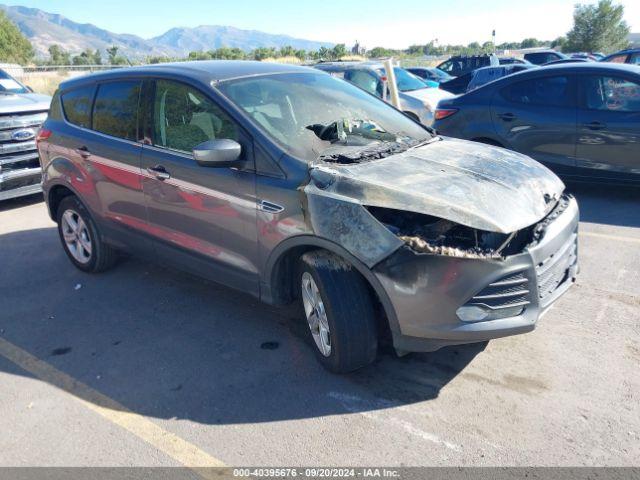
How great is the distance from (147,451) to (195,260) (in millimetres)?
1547

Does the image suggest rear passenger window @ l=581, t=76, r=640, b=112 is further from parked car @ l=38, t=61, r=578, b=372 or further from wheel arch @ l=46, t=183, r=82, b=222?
wheel arch @ l=46, t=183, r=82, b=222

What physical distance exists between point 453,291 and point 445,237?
1.05 feet

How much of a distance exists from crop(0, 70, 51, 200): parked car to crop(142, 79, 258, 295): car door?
4342 mm

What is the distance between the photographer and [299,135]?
376 centimetres

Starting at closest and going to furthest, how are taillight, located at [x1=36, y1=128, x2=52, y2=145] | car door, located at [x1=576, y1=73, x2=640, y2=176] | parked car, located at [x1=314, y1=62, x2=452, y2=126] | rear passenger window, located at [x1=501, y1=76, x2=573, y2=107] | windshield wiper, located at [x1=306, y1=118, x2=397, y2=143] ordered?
windshield wiper, located at [x1=306, y1=118, x2=397, y2=143], taillight, located at [x1=36, y1=128, x2=52, y2=145], car door, located at [x1=576, y1=73, x2=640, y2=176], rear passenger window, located at [x1=501, y1=76, x2=573, y2=107], parked car, located at [x1=314, y1=62, x2=452, y2=126]

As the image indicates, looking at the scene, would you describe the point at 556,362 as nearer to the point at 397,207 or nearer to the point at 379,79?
→ the point at 397,207

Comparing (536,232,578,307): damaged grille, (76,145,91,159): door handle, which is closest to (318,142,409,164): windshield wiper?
(536,232,578,307): damaged grille

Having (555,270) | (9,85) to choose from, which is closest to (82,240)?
(555,270)

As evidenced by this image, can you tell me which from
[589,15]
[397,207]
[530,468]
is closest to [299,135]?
[397,207]

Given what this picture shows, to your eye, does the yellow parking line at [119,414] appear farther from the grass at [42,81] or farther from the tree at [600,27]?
the tree at [600,27]

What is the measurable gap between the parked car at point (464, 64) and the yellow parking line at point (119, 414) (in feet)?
69.6

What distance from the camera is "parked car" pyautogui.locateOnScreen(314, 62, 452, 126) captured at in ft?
36.5

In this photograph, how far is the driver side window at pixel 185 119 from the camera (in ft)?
12.7

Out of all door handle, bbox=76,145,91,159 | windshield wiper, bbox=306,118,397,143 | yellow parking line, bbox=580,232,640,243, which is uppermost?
windshield wiper, bbox=306,118,397,143
